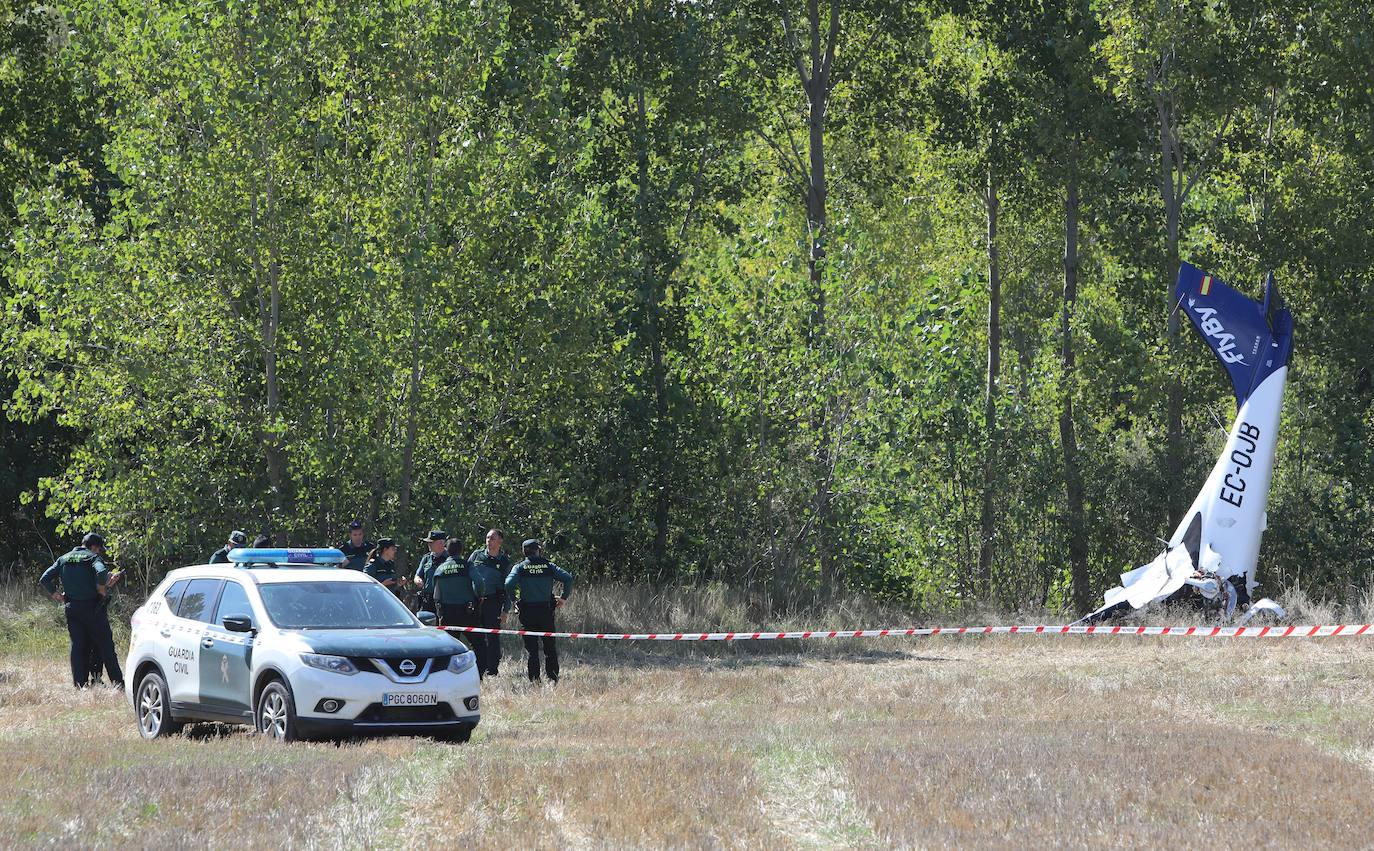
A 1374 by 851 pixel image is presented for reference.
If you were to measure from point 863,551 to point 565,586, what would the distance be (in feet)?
33.3

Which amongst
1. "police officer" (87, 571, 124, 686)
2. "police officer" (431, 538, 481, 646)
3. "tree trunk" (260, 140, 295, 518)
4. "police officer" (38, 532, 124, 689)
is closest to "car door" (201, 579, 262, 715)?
"police officer" (87, 571, 124, 686)

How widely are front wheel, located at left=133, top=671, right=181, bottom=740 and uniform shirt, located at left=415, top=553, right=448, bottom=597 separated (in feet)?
14.8

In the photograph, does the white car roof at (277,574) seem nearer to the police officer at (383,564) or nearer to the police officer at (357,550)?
the police officer at (383,564)

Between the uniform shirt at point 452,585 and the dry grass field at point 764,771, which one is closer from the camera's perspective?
the dry grass field at point 764,771

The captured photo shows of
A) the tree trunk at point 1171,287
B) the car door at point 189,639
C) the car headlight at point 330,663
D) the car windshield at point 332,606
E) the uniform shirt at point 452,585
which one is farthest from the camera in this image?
the tree trunk at point 1171,287

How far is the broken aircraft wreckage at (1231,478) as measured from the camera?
79.3 ft

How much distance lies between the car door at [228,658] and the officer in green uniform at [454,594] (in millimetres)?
4397

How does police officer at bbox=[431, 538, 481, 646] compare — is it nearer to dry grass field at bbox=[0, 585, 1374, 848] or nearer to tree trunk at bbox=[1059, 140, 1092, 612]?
dry grass field at bbox=[0, 585, 1374, 848]

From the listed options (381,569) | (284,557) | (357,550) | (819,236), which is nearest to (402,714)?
(284,557)

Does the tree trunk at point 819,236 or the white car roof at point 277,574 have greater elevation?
the tree trunk at point 819,236

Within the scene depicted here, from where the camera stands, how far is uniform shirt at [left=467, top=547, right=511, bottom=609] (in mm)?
18688

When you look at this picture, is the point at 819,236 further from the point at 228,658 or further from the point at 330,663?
the point at 330,663

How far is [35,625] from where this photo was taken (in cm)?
2423

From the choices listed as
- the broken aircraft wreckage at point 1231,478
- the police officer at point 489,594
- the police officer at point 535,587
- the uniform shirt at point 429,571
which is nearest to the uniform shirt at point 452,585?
the police officer at point 489,594
